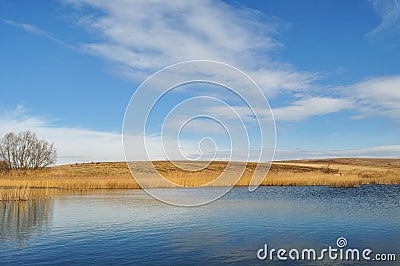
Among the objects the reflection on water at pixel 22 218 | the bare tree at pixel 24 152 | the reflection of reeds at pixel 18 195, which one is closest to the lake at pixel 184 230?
the reflection on water at pixel 22 218

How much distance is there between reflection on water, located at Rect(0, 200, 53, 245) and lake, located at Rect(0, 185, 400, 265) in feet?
0.12

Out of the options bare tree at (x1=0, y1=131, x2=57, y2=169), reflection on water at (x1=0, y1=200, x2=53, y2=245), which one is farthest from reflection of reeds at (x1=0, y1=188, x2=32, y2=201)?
bare tree at (x1=0, y1=131, x2=57, y2=169)

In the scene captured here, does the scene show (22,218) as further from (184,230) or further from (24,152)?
(24,152)

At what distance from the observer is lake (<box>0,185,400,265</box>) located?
12508 millimetres

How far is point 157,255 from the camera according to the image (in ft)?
41.4

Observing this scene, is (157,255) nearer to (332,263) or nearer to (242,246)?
(242,246)

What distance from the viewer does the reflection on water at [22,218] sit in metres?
15.9

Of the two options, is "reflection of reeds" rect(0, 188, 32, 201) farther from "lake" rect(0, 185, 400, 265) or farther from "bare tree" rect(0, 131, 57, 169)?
"bare tree" rect(0, 131, 57, 169)

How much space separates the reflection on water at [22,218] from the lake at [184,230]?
4 cm

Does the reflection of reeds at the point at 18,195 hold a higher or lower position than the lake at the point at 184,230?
higher

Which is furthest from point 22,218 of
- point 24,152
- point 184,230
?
point 24,152

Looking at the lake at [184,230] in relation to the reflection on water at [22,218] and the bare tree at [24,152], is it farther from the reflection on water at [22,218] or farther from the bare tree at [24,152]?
the bare tree at [24,152]

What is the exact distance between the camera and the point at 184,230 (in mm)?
16922

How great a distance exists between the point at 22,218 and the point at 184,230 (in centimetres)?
952
